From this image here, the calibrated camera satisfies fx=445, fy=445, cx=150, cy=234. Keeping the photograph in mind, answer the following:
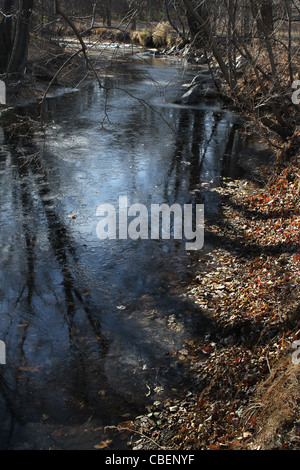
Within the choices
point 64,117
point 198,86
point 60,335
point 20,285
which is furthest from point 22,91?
point 60,335

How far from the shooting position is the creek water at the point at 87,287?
573 cm

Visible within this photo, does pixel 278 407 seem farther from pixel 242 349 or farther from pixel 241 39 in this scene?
pixel 241 39

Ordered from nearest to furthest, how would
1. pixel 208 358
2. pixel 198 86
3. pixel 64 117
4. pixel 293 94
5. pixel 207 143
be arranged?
pixel 208 358
pixel 293 94
pixel 207 143
pixel 64 117
pixel 198 86

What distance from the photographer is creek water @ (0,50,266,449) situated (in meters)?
5.73

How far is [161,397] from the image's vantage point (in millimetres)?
5828

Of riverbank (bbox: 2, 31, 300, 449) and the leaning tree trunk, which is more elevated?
the leaning tree trunk

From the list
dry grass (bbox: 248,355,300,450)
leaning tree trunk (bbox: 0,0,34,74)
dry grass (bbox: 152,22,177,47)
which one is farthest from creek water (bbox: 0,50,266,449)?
dry grass (bbox: 152,22,177,47)

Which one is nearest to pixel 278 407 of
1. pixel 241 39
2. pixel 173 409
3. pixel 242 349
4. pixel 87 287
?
pixel 173 409

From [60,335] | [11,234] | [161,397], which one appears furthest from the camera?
[11,234]

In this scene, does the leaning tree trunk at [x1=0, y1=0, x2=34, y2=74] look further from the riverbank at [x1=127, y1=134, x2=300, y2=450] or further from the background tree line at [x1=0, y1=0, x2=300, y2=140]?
the riverbank at [x1=127, y1=134, x2=300, y2=450]

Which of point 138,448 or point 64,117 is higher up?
point 64,117
